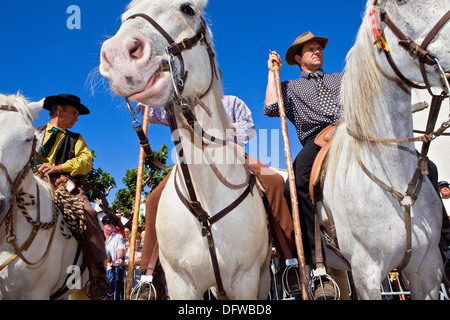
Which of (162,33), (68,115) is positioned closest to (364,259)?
(162,33)

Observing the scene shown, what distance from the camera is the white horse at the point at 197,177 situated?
300 cm

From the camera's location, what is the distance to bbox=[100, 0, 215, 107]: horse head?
2.71 metres

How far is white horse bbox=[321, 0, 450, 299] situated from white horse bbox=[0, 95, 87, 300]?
11.2 feet

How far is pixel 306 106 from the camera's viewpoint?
4.99 m

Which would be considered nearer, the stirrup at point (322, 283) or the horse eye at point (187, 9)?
the horse eye at point (187, 9)

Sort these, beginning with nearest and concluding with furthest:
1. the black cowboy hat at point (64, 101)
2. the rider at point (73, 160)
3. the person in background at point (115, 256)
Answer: the rider at point (73, 160), the black cowboy hat at point (64, 101), the person in background at point (115, 256)

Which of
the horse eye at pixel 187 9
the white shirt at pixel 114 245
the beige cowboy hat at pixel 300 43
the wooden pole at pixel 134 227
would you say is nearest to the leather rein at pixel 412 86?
the horse eye at pixel 187 9

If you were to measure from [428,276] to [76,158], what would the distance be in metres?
4.81

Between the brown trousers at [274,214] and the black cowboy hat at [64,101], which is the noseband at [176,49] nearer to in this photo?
the brown trousers at [274,214]

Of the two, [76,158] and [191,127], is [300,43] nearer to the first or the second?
[191,127]

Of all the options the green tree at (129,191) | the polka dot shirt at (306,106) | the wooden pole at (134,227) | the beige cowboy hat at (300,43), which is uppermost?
the green tree at (129,191)

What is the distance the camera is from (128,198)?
3058 centimetres

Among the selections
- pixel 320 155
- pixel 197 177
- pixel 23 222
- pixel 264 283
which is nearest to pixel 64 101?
pixel 23 222

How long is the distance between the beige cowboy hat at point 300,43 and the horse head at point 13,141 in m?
3.56
